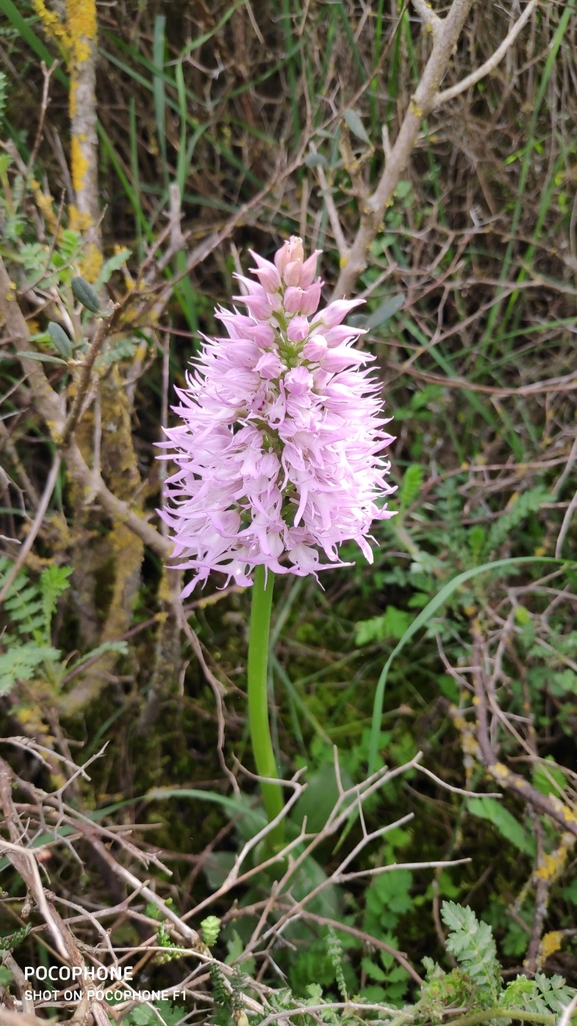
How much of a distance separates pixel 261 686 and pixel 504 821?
2.15ft

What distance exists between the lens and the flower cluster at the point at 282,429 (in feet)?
3.32

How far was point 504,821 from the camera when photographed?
56.2 inches

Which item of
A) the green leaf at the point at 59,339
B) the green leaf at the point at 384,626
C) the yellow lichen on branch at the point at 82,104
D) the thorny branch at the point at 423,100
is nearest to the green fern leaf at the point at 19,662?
the green leaf at the point at 59,339

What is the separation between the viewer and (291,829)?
4.72 ft

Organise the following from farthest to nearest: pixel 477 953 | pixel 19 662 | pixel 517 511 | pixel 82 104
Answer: pixel 517 511 → pixel 82 104 → pixel 19 662 → pixel 477 953

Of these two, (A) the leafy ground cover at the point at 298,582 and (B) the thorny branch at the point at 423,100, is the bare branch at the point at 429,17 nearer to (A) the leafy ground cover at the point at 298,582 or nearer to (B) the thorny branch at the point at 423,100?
(B) the thorny branch at the point at 423,100

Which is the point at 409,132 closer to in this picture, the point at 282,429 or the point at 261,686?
the point at 282,429

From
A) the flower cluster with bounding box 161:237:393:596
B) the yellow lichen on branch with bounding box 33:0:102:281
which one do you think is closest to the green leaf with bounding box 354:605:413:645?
the flower cluster with bounding box 161:237:393:596

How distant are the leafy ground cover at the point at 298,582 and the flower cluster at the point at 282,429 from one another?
0.83 feet

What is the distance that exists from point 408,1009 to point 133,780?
0.88 meters

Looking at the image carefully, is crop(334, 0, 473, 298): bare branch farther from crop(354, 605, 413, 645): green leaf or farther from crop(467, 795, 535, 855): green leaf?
crop(467, 795, 535, 855): green leaf

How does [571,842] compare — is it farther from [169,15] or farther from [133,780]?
[169,15]

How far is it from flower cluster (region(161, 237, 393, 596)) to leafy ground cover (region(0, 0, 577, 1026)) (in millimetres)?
252

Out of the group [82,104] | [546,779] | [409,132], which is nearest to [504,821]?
[546,779]
